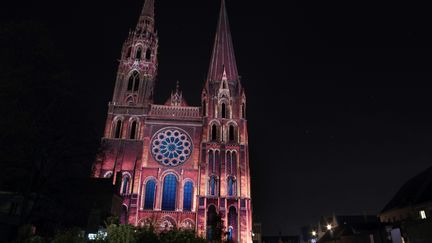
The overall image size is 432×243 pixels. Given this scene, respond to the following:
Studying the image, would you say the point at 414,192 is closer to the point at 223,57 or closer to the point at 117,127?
the point at 223,57

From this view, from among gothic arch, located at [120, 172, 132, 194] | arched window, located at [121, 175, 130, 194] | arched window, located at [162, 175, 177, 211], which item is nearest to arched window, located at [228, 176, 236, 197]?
arched window, located at [162, 175, 177, 211]

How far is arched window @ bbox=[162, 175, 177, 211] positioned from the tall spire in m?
17.9

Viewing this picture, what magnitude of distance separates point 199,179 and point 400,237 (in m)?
25.6

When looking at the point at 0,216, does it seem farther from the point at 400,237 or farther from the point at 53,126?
the point at 400,237

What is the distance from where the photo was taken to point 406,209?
36094 millimetres

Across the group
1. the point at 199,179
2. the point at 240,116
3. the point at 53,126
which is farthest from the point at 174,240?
the point at 240,116

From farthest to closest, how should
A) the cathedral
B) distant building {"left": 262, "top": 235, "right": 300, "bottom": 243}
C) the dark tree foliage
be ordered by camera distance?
distant building {"left": 262, "top": 235, "right": 300, "bottom": 243}
the cathedral
the dark tree foliage

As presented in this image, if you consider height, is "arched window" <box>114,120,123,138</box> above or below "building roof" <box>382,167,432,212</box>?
above

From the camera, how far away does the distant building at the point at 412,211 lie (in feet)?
61.0

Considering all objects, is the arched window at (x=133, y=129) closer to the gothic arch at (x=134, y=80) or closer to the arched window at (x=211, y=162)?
the gothic arch at (x=134, y=80)

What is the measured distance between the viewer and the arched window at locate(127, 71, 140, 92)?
48.4 meters

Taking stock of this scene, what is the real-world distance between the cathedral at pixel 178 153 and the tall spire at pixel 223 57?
30 cm

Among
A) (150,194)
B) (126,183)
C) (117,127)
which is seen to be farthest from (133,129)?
(150,194)

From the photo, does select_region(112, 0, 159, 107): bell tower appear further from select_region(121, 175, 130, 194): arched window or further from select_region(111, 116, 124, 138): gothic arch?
select_region(121, 175, 130, 194): arched window
